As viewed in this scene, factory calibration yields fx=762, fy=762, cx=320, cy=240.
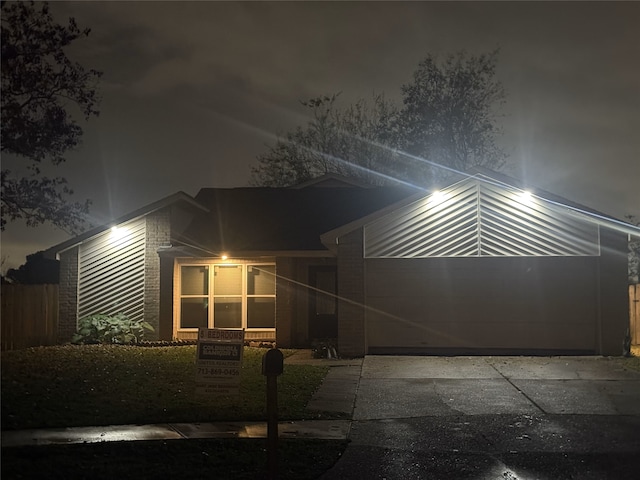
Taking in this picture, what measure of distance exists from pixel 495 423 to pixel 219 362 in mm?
3670

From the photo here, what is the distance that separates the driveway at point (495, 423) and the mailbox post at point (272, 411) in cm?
64

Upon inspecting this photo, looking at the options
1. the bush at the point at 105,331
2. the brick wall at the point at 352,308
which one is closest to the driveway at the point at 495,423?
the brick wall at the point at 352,308

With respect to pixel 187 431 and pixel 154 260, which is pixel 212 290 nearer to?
pixel 154 260

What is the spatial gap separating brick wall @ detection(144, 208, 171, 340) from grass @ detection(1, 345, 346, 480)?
5026mm

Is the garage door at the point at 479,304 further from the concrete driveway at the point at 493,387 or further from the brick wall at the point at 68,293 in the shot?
the brick wall at the point at 68,293

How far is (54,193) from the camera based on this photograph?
17484 mm

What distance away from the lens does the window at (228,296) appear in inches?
803

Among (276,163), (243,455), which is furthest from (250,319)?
(276,163)

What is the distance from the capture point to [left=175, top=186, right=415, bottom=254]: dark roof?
66.9ft

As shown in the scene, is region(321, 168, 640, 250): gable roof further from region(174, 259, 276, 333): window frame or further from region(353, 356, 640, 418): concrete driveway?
region(174, 259, 276, 333): window frame

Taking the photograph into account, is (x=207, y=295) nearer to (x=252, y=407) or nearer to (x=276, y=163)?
(x=252, y=407)

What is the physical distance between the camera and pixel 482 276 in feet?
58.3

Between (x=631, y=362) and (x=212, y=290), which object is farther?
(x=212, y=290)

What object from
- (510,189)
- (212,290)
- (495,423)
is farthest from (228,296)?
(495,423)
